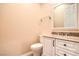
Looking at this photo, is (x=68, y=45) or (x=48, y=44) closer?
(x=68, y=45)

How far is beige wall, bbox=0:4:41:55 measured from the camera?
176 centimetres

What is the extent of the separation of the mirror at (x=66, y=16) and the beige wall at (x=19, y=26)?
202 millimetres

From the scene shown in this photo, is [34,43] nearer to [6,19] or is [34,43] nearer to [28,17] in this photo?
[28,17]

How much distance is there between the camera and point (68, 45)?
5.46 feet

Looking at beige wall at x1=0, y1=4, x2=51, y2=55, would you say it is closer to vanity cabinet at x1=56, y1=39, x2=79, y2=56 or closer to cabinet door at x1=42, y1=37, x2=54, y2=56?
cabinet door at x1=42, y1=37, x2=54, y2=56

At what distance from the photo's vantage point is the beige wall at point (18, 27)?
176 cm

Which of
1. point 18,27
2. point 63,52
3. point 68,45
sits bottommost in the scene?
point 63,52

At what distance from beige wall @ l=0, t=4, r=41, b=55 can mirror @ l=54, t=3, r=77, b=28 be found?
33cm

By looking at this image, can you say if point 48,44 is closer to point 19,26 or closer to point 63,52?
point 63,52

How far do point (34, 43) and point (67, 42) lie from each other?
47 cm

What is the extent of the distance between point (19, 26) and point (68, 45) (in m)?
0.74

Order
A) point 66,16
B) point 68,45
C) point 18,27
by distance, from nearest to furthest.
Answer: point 68,45, point 18,27, point 66,16

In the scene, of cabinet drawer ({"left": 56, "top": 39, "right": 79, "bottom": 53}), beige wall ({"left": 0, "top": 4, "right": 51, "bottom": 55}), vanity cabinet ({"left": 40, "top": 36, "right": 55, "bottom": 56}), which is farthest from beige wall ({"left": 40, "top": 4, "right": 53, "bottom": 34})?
cabinet drawer ({"left": 56, "top": 39, "right": 79, "bottom": 53})

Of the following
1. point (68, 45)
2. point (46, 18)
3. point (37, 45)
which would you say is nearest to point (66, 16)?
point (46, 18)
